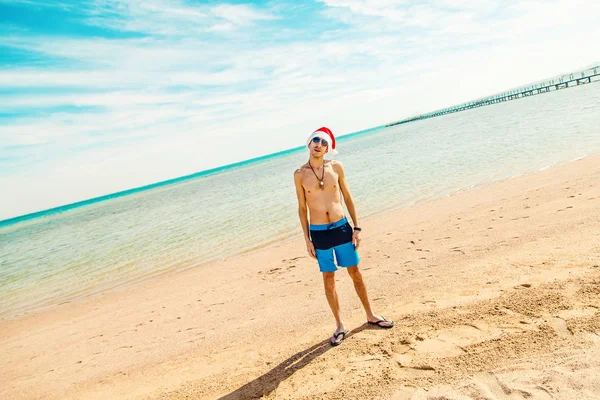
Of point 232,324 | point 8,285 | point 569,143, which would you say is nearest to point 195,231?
point 8,285

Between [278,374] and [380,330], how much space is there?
1293 mm

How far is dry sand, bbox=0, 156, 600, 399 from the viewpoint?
10.5ft

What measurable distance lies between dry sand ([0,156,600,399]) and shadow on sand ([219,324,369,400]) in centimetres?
2

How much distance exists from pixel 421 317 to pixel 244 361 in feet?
7.30

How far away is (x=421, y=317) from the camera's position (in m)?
4.27

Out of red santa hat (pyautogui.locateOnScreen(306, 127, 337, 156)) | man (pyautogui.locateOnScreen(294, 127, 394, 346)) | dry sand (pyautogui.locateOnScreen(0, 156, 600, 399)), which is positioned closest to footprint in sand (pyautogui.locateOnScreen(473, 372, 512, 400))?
dry sand (pyautogui.locateOnScreen(0, 156, 600, 399))

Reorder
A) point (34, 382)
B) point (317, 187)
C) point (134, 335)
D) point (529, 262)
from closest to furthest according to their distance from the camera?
point (317, 187), point (529, 262), point (34, 382), point (134, 335)

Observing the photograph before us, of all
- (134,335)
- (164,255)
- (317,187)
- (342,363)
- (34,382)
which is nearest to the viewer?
(342,363)

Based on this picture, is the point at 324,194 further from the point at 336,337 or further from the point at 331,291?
the point at 336,337

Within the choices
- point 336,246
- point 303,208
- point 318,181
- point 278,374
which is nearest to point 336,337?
point 278,374

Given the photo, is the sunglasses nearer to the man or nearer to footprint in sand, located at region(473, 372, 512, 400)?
the man

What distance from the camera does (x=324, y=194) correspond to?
13.5 ft

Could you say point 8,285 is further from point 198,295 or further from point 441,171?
point 441,171

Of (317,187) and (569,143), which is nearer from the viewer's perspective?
(317,187)
